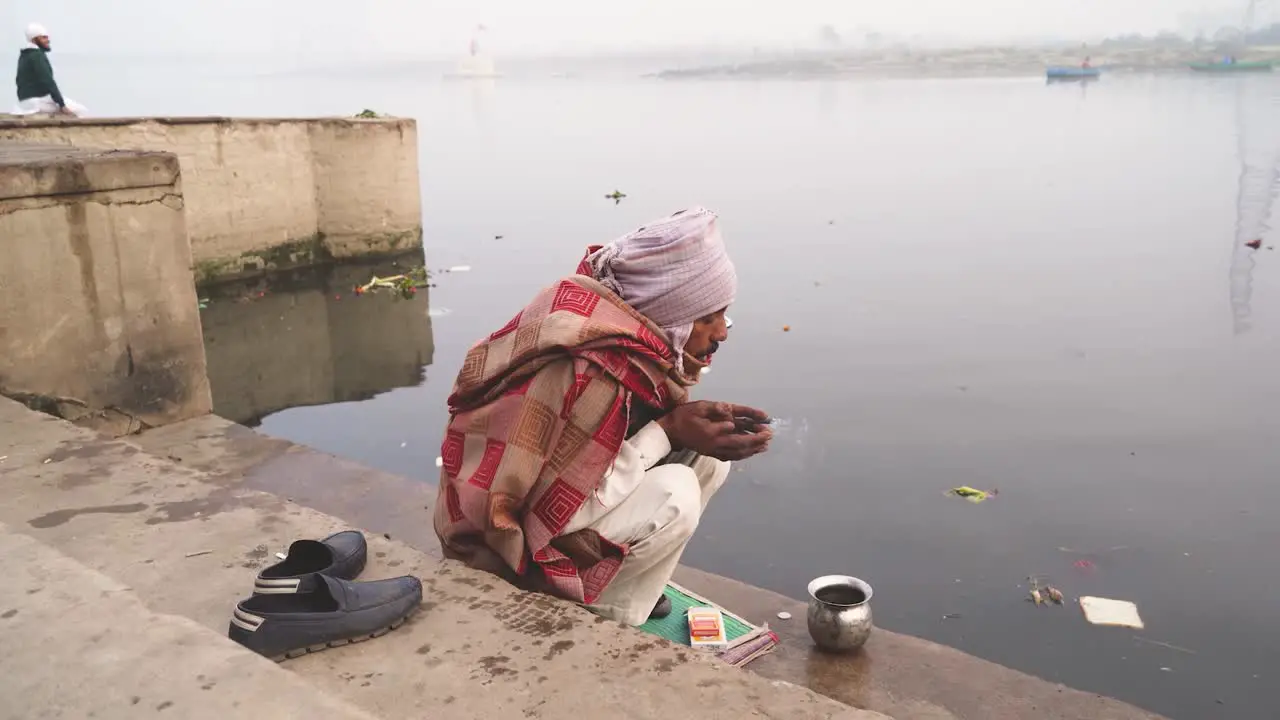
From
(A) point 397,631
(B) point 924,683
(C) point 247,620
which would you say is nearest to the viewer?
(C) point 247,620

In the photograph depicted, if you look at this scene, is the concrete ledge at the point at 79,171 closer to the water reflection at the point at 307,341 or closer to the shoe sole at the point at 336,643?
the shoe sole at the point at 336,643

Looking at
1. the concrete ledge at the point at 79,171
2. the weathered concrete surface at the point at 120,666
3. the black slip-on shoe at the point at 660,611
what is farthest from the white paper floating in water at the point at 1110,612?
the concrete ledge at the point at 79,171

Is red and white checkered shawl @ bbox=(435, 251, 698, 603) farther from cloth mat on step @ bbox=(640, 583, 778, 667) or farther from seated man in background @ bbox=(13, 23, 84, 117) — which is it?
seated man in background @ bbox=(13, 23, 84, 117)

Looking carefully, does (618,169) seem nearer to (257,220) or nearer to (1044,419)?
(257,220)

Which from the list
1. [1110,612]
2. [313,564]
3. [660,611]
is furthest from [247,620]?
[1110,612]

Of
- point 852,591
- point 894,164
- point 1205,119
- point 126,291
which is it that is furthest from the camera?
point 1205,119

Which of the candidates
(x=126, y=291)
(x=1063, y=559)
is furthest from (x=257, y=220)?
(x=1063, y=559)

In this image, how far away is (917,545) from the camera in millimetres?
4539

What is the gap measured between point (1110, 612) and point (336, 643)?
298 cm

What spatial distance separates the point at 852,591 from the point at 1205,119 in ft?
118

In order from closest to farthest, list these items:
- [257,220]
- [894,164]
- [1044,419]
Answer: [1044,419]
[257,220]
[894,164]

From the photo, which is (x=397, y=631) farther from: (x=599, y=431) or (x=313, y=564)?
(x=599, y=431)

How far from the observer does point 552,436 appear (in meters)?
2.59

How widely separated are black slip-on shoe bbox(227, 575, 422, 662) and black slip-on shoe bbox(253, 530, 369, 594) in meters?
0.02
